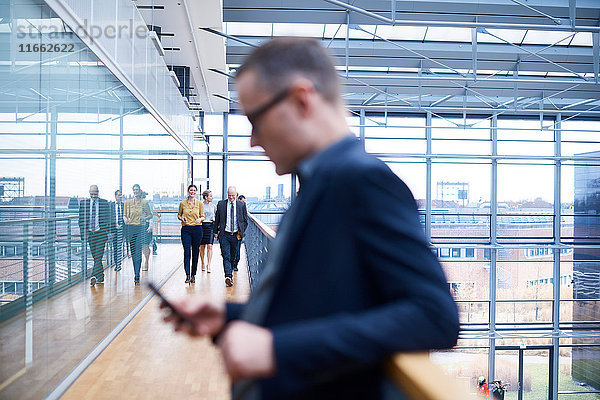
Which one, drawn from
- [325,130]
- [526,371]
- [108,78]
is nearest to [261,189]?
[526,371]

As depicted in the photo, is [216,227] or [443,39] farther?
[443,39]

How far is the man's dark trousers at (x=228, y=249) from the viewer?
878cm

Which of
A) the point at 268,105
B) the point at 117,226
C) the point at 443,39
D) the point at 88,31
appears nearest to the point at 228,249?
the point at 117,226

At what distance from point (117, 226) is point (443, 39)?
8.99 meters

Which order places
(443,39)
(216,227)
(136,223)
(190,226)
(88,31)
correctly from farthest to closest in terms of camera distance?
1. (443,39)
2. (216,227)
3. (190,226)
4. (136,223)
5. (88,31)

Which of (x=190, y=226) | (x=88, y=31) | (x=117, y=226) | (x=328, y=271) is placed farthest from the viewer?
(x=190, y=226)

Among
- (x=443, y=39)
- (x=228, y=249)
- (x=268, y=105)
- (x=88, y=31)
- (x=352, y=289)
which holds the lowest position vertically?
(x=228, y=249)

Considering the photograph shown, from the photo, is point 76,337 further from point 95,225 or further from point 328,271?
point 328,271

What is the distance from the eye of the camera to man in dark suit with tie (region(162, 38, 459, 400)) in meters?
0.71

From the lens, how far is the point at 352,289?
76cm

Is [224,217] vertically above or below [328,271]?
below

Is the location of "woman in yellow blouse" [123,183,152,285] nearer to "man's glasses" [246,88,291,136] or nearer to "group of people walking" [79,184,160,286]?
"group of people walking" [79,184,160,286]

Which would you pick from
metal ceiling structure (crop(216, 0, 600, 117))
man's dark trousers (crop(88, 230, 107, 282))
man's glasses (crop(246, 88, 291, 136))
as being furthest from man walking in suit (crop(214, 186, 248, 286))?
man's glasses (crop(246, 88, 291, 136))

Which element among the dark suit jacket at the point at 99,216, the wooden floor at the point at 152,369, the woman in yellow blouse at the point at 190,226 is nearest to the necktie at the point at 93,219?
the dark suit jacket at the point at 99,216
